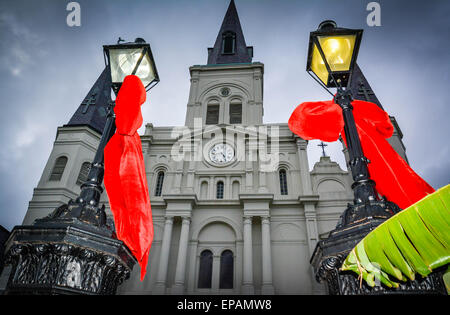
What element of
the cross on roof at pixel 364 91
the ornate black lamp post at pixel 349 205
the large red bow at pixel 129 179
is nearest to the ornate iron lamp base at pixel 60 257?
the large red bow at pixel 129 179

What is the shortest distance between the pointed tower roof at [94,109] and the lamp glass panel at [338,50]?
19.3 metres

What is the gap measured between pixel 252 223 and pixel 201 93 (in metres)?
12.6

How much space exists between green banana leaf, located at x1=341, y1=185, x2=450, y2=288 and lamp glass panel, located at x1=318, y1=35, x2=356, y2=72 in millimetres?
1812

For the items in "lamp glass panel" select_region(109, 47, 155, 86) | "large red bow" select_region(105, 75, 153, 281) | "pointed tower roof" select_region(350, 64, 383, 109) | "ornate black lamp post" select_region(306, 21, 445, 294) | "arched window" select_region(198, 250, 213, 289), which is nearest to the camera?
"ornate black lamp post" select_region(306, 21, 445, 294)

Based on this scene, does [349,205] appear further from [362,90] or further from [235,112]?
[235,112]

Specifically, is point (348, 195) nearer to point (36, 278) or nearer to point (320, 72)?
point (320, 72)

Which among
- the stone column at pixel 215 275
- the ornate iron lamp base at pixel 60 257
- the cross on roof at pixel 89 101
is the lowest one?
the ornate iron lamp base at pixel 60 257

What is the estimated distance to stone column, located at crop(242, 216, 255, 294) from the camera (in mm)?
14523

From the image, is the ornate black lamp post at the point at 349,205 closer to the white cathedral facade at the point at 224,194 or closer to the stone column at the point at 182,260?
the white cathedral facade at the point at 224,194

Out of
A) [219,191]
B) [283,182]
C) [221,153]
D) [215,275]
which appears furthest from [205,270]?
[221,153]

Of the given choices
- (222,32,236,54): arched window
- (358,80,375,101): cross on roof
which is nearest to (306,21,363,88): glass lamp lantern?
(358,80,375,101): cross on roof

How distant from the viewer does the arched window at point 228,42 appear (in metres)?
30.1

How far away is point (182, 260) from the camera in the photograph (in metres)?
15.7

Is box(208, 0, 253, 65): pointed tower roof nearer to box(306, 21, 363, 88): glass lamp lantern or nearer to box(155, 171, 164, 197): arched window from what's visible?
box(155, 171, 164, 197): arched window
